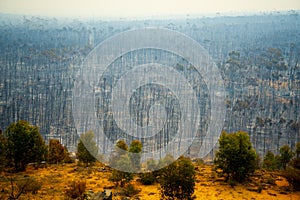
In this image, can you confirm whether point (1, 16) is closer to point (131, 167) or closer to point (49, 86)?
point (49, 86)

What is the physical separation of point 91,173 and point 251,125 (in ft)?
88.0

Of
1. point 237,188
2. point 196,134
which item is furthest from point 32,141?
point 196,134

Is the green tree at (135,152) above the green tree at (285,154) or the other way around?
above

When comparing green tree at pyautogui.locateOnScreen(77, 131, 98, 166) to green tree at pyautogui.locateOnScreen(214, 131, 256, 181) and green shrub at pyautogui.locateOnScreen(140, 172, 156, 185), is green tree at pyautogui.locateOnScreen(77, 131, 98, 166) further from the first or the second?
green tree at pyautogui.locateOnScreen(214, 131, 256, 181)

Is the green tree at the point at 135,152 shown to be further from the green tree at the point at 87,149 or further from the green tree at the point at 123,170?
the green tree at the point at 87,149

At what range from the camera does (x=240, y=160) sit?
55.7 ft

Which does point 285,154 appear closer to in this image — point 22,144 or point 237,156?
point 237,156

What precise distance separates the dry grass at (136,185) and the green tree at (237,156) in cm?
81

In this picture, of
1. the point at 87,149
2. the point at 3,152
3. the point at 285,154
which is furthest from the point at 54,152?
the point at 285,154

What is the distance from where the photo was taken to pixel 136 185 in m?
17.3

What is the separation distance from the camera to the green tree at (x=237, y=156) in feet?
55.6

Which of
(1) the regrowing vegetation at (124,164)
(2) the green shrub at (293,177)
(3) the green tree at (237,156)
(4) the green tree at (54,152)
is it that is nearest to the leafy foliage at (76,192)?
(1) the regrowing vegetation at (124,164)

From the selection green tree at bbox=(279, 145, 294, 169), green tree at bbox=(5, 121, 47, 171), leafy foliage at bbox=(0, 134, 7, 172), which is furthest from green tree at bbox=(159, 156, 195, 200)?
green tree at bbox=(279, 145, 294, 169)

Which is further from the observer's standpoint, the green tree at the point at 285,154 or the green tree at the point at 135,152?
the green tree at the point at 285,154
